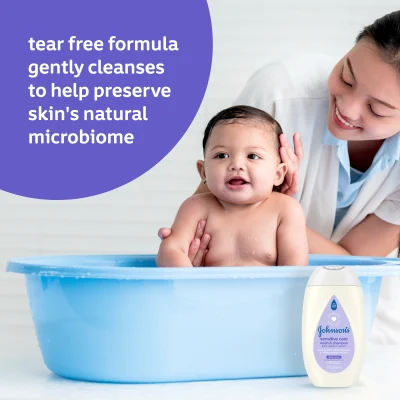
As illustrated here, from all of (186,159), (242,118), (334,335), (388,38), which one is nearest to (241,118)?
(242,118)

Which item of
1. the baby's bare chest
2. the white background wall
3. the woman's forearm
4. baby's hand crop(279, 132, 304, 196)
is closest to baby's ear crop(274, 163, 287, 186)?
baby's hand crop(279, 132, 304, 196)

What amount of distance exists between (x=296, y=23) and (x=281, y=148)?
3.74 feet

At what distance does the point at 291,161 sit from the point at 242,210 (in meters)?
0.17

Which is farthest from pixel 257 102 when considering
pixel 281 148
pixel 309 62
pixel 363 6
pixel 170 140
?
pixel 363 6

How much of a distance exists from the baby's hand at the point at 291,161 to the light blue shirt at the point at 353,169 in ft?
0.56

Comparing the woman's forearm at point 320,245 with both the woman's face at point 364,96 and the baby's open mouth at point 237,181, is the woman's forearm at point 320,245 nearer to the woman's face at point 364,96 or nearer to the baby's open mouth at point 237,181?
the woman's face at point 364,96

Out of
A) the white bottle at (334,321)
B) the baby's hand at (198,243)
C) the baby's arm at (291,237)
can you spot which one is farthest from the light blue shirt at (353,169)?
the white bottle at (334,321)

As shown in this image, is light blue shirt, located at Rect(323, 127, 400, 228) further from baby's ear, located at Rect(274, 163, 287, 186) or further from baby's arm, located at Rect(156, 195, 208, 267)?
baby's arm, located at Rect(156, 195, 208, 267)

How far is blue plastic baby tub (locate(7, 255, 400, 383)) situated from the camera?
141cm

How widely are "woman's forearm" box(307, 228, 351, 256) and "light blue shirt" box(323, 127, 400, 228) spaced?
140mm

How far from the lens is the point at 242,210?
65.2 inches

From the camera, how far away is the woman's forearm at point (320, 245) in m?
2.00

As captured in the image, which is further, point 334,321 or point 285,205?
point 285,205

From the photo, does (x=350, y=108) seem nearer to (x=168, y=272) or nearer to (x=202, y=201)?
(x=202, y=201)
